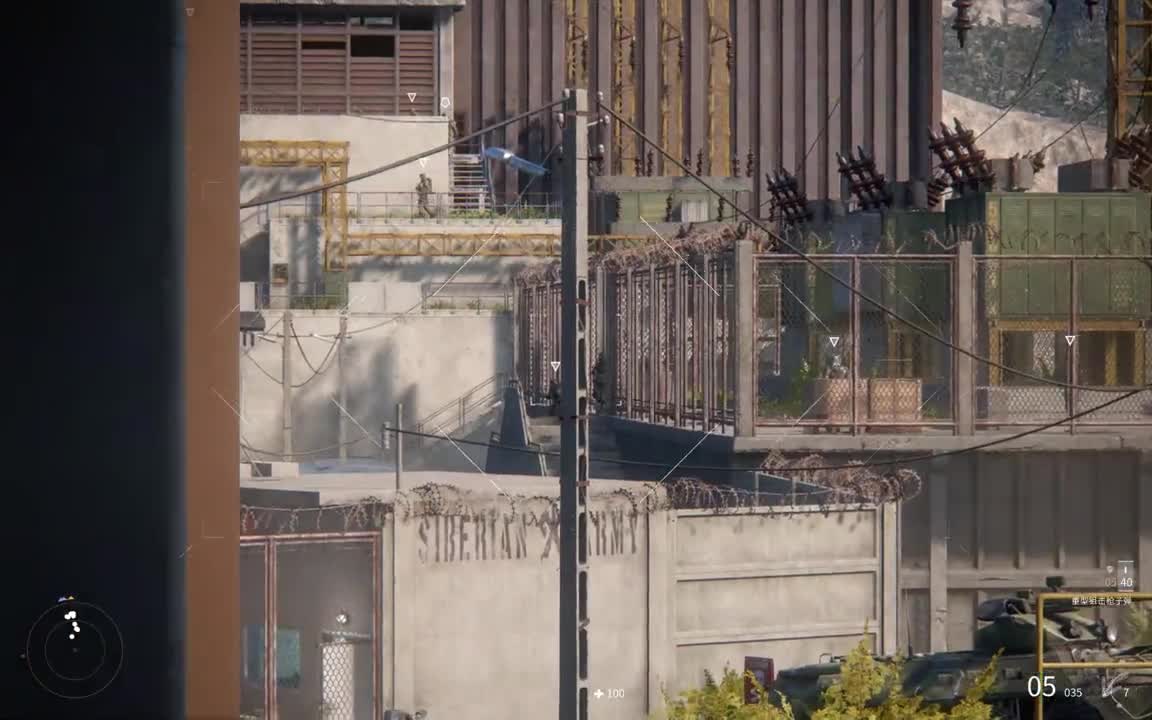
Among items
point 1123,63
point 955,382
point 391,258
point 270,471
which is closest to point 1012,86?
point 1123,63

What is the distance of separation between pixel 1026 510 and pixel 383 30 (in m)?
29.1

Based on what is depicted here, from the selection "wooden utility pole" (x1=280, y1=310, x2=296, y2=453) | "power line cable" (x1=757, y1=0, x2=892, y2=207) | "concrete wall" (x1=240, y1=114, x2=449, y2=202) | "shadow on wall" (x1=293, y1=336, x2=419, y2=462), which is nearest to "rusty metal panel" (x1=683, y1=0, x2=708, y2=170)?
"power line cable" (x1=757, y1=0, x2=892, y2=207)

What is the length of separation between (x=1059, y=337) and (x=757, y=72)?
1201 inches

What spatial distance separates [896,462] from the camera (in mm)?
22719

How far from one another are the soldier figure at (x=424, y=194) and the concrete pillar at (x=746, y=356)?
57.9 ft

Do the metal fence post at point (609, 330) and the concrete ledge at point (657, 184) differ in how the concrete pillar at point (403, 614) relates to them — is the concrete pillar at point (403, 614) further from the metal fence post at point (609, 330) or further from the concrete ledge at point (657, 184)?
the concrete ledge at point (657, 184)

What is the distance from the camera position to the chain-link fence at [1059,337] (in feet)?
Answer: 81.9

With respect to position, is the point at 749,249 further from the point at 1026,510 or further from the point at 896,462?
the point at 1026,510

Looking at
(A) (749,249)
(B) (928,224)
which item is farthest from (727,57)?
(A) (749,249)

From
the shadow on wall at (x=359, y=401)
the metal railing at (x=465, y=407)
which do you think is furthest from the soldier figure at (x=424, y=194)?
the shadow on wall at (x=359, y=401)

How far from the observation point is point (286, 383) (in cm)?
3198

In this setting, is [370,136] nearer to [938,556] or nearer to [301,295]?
[301,295]

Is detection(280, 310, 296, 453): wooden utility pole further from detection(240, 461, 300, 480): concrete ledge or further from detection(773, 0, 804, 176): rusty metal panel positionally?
detection(773, 0, 804, 176): rusty metal panel

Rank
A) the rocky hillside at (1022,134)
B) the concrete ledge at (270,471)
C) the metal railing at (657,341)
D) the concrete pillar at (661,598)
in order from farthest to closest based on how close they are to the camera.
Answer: the rocky hillside at (1022,134), the metal railing at (657,341), the concrete ledge at (270,471), the concrete pillar at (661,598)
